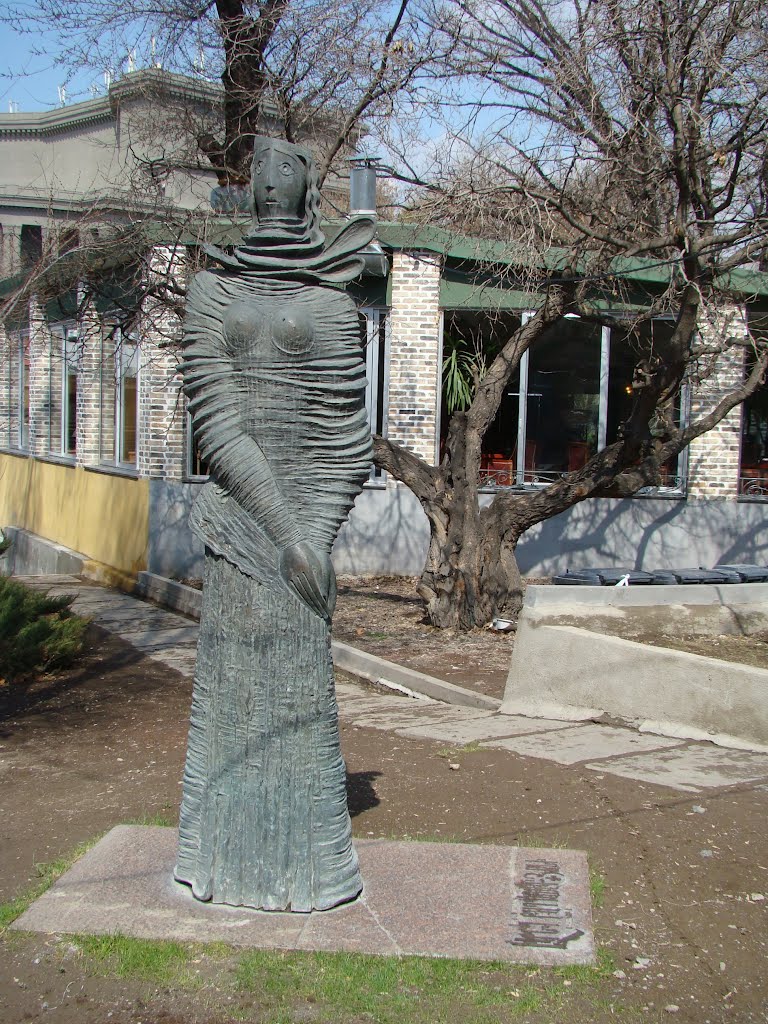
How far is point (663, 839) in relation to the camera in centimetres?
516

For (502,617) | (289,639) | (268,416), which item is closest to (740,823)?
(289,639)

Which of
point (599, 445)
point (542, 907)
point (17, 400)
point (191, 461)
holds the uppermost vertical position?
point (17, 400)

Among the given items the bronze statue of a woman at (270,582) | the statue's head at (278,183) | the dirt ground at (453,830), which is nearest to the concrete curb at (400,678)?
the dirt ground at (453,830)

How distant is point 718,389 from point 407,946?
12198mm

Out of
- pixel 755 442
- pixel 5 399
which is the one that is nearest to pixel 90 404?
pixel 5 399

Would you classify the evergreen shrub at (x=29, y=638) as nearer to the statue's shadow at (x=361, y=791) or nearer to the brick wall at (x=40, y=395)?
the statue's shadow at (x=361, y=791)

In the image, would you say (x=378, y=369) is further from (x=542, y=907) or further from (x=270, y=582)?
(x=542, y=907)

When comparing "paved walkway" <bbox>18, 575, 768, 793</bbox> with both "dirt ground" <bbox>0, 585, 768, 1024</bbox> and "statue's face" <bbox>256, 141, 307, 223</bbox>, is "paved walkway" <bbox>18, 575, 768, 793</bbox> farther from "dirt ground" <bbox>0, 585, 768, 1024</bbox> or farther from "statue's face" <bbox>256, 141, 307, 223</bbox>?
"statue's face" <bbox>256, 141, 307, 223</bbox>

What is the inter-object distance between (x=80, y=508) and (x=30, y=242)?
478cm

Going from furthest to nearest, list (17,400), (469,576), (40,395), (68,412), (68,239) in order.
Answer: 1. (17,400)
2. (40,395)
3. (68,412)
4. (68,239)
5. (469,576)

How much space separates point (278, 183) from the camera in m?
4.07

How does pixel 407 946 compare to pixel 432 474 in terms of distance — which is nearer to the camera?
pixel 407 946

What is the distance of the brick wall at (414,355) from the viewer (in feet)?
46.8

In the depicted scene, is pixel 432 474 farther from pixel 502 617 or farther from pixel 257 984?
pixel 257 984
